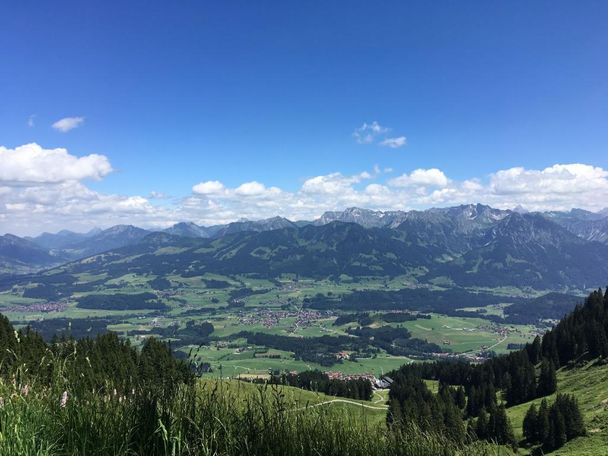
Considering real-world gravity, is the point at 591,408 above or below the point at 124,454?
below

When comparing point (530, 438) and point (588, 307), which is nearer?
point (530, 438)

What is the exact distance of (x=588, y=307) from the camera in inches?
4003

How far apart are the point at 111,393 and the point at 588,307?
12004 cm

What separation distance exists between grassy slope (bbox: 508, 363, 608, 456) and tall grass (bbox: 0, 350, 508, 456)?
38.2 m

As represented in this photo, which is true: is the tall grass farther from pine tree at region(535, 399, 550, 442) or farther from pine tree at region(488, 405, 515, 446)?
pine tree at region(535, 399, 550, 442)

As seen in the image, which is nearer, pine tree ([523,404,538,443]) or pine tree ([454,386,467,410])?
pine tree ([523,404,538,443])

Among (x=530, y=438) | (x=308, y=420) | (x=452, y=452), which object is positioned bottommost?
(x=530, y=438)

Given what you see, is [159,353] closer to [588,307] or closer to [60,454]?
[60,454]

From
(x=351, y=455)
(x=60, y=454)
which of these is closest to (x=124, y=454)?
(x=60, y=454)

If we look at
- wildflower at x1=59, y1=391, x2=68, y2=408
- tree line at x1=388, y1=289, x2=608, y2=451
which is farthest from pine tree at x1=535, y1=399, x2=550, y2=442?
wildflower at x1=59, y1=391, x2=68, y2=408

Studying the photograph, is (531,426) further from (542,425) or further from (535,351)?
(535,351)

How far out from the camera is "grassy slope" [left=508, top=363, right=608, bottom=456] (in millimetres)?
45094

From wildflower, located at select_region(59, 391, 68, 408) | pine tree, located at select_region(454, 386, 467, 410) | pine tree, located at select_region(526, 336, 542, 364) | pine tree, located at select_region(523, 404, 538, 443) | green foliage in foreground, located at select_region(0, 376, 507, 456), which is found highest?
wildflower, located at select_region(59, 391, 68, 408)

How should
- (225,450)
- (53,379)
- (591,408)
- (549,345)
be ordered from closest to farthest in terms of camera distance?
(225,450), (53,379), (591,408), (549,345)
